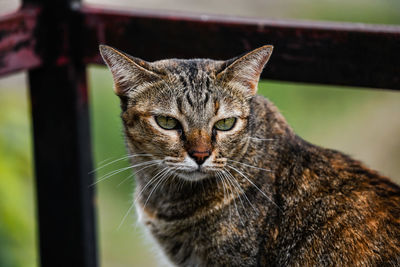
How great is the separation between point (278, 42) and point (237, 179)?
469 millimetres

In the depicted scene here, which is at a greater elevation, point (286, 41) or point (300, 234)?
point (286, 41)

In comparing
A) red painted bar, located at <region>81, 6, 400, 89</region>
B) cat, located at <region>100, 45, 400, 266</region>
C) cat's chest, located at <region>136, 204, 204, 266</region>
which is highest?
red painted bar, located at <region>81, 6, 400, 89</region>

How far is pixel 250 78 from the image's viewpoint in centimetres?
156

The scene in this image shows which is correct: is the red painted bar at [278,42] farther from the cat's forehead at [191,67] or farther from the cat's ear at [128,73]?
the cat's ear at [128,73]

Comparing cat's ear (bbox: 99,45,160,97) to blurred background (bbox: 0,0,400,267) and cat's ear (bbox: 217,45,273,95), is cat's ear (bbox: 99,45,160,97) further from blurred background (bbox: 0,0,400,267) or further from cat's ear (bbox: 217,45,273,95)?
blurred background (bbox: 0,0,400,267)

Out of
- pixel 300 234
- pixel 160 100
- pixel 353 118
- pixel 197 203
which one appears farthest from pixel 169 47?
pixel 353 118

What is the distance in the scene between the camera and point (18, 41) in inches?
76.4

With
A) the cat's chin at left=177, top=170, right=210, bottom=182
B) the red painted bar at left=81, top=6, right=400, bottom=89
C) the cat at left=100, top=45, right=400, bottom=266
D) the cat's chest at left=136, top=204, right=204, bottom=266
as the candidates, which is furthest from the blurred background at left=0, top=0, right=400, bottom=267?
the red painted bar at left=81, top=6, right=400, bottom=89

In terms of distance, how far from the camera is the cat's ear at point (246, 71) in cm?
142

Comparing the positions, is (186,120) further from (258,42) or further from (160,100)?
(258,42)

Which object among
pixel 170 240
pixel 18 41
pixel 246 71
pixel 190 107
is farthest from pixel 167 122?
pixel 18 41

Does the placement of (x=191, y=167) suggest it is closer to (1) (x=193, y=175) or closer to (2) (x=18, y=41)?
(1) (x=193, y=175)

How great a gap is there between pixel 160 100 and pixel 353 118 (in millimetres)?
3129

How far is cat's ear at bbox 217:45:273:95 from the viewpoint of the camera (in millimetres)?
1423
